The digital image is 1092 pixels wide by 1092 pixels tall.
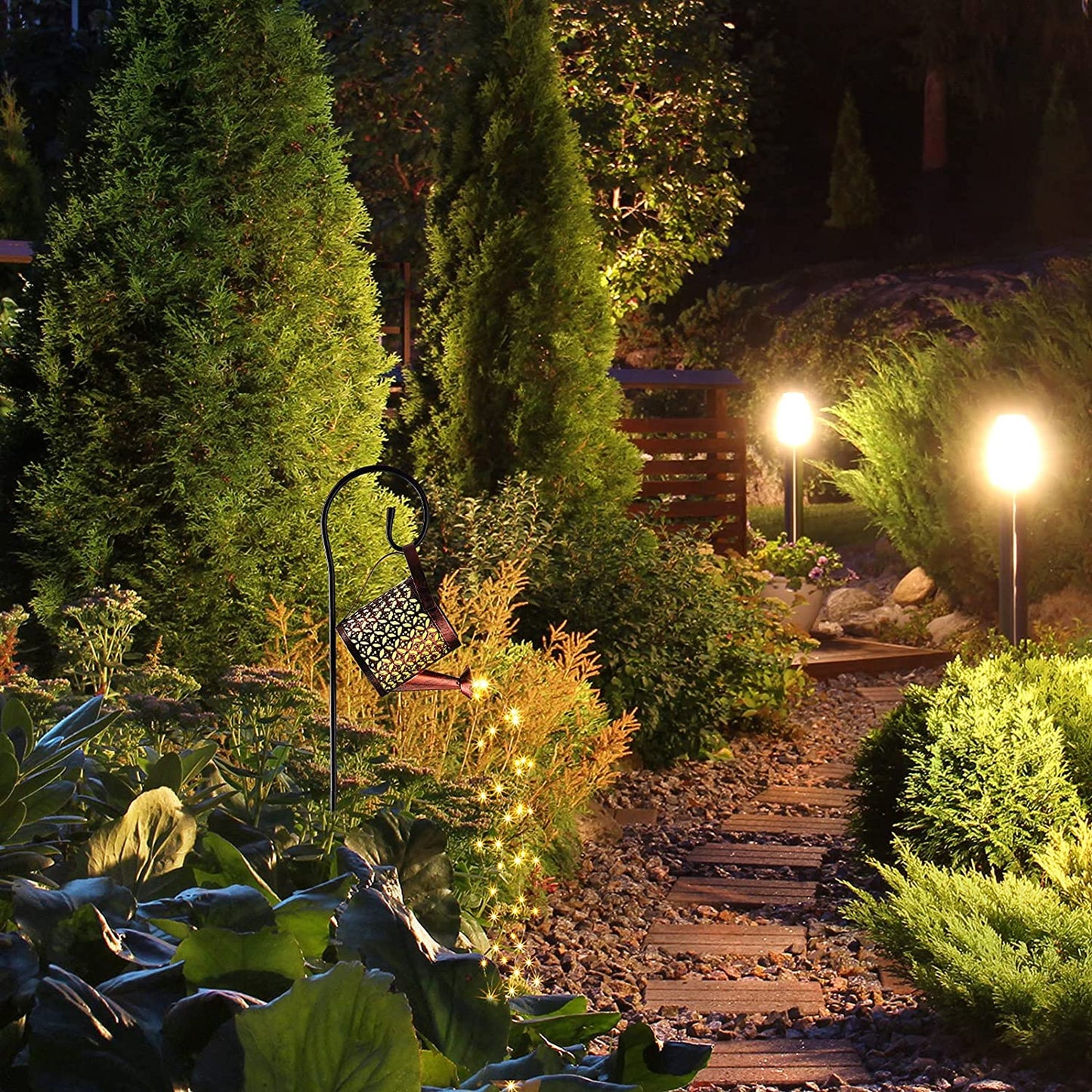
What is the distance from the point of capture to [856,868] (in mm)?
4973

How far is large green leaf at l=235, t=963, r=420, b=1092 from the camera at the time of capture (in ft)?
1.98

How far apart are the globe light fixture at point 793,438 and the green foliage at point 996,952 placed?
6.27 metres

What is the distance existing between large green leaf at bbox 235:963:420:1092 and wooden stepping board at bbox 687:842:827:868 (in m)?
4.62

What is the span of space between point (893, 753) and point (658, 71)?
9339mm

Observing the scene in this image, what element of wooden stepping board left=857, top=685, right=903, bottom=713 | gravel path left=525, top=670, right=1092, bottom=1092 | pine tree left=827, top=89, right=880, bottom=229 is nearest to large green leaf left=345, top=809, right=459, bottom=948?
gravel path left=525, top=670, right=1092, bottom=1092

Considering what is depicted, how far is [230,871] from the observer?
929 mm

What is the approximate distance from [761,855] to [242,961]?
465 centimetres


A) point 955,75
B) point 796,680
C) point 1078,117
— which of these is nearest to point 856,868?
point 796,680

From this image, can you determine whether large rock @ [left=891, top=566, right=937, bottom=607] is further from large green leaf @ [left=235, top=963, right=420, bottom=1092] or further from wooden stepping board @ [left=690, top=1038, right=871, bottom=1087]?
large green leaf @ [left=235, top=963, right=420, bottom=1092]

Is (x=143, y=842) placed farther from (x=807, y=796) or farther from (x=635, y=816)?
(x=807, y=796)

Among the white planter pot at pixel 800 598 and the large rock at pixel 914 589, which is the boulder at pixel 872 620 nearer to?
the large rock at pixel 914 589

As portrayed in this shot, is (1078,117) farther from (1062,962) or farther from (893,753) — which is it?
(1062,962)

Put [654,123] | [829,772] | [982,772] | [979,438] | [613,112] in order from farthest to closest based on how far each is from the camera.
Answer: [654,123] → [613,112] → [979,438] → [829,772] → [982,772]

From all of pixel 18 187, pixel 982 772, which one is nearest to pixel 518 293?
pixel 982 772
